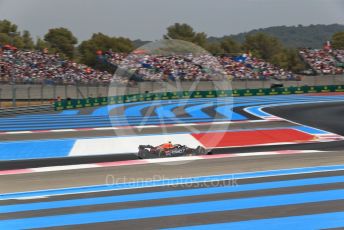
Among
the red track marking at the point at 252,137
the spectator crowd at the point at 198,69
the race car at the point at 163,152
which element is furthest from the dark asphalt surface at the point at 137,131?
the spectator crowd at the point at 198,69

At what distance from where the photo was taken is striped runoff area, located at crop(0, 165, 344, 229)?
6.05m

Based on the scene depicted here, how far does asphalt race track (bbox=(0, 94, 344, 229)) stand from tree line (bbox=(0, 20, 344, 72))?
65167mm

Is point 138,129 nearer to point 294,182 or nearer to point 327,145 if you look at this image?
point 327,145

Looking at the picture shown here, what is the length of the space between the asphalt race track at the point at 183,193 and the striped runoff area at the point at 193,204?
0.05 ft

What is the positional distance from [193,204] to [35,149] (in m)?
8.35

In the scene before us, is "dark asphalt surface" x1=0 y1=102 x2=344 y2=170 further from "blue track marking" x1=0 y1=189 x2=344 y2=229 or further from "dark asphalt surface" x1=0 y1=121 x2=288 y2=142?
"blue track marking" x1=0 y1=189 x2=344 y2=229

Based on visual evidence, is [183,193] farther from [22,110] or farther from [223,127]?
[22,110]

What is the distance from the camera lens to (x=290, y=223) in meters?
5.89

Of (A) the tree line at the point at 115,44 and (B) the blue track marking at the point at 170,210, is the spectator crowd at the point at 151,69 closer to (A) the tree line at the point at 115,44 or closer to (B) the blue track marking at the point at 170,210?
(A) the tree line at the point at 115,44

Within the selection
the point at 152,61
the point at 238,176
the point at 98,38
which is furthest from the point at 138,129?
the point at 98,38

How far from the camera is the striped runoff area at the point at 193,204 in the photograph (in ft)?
19.9

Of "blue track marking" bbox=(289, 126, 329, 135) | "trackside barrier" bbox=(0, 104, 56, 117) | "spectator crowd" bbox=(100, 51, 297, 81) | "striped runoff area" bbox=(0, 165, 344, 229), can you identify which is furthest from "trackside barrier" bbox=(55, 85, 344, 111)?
"striped runoff area" bbox=(0, 165, 344, 229)

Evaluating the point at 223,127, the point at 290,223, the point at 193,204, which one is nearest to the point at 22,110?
the point at 223,127

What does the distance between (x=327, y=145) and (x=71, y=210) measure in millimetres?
8805
